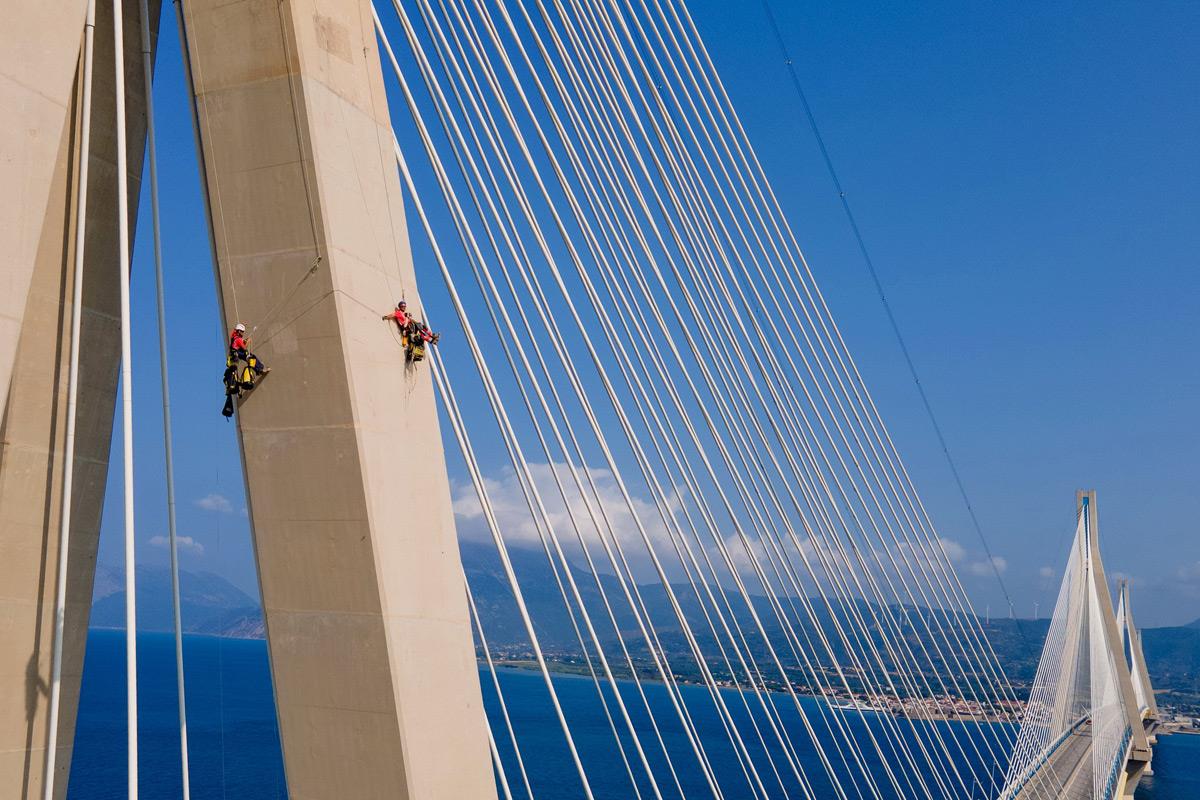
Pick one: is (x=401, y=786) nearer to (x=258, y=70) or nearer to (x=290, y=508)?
(x=290, y=508)

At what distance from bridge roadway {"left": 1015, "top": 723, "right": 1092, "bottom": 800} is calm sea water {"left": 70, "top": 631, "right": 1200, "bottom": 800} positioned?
230cm

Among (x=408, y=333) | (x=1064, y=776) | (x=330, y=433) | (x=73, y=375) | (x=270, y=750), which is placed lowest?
(x=1064, y=776)

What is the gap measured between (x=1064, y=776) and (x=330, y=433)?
97.8ft

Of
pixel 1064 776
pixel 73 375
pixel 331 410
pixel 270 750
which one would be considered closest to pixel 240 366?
pixel 331 410

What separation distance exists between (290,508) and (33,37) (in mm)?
2284

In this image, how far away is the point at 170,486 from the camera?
5.37m

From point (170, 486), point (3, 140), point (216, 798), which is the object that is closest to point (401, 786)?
point (170, 486)

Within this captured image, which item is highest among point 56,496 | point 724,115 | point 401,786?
point 724,115

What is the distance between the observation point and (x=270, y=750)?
4572cm

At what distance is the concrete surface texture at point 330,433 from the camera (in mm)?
4891

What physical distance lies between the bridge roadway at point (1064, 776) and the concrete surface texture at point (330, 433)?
21006 millimetres

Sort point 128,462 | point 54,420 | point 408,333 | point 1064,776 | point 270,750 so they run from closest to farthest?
point 128,462, point 408,333, point 54,420, point 1064,776, point 270,750

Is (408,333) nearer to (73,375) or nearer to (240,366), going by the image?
(240,366)

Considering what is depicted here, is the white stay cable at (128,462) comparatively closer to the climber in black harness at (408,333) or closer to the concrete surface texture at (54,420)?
the concrete surface texture at (54,420)
